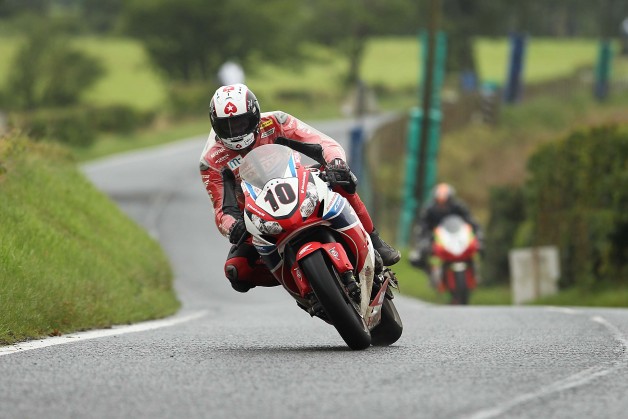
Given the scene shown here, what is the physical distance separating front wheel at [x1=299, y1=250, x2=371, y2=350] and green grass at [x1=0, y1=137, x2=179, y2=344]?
2.11 metres

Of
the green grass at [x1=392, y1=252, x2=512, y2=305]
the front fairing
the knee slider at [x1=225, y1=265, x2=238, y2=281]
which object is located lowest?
the green grass at [x1=392, y1=252, x2=512, y2=305]

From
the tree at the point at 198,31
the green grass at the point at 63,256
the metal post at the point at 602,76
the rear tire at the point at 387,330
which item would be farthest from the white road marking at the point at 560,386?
the tree at the point at 198,31

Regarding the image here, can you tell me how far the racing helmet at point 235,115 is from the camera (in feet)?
29.0

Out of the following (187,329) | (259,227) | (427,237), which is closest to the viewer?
(259,227)

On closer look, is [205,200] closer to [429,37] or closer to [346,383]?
[429,37]

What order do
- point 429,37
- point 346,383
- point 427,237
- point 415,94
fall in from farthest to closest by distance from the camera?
point 415,94, point 429,37, point 427,237, point 346,383

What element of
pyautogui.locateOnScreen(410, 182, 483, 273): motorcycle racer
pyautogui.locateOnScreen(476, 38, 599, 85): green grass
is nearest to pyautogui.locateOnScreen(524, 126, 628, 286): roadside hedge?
pyautogui.locateOnScreen(410, 182, 483, 273): motorcycle racer

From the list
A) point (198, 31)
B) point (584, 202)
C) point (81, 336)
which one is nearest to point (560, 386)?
point (81, 336)

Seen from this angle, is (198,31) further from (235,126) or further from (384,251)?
(235,126)

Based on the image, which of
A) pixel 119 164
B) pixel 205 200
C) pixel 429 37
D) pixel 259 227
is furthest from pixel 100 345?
pixel 119 164

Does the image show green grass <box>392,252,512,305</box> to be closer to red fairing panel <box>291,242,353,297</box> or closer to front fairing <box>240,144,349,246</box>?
front fairing <box>240,144,349,246</box>

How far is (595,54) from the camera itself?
391 ft

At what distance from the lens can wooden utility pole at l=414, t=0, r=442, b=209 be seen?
3359 centimetres

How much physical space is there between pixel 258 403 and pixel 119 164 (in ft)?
136
